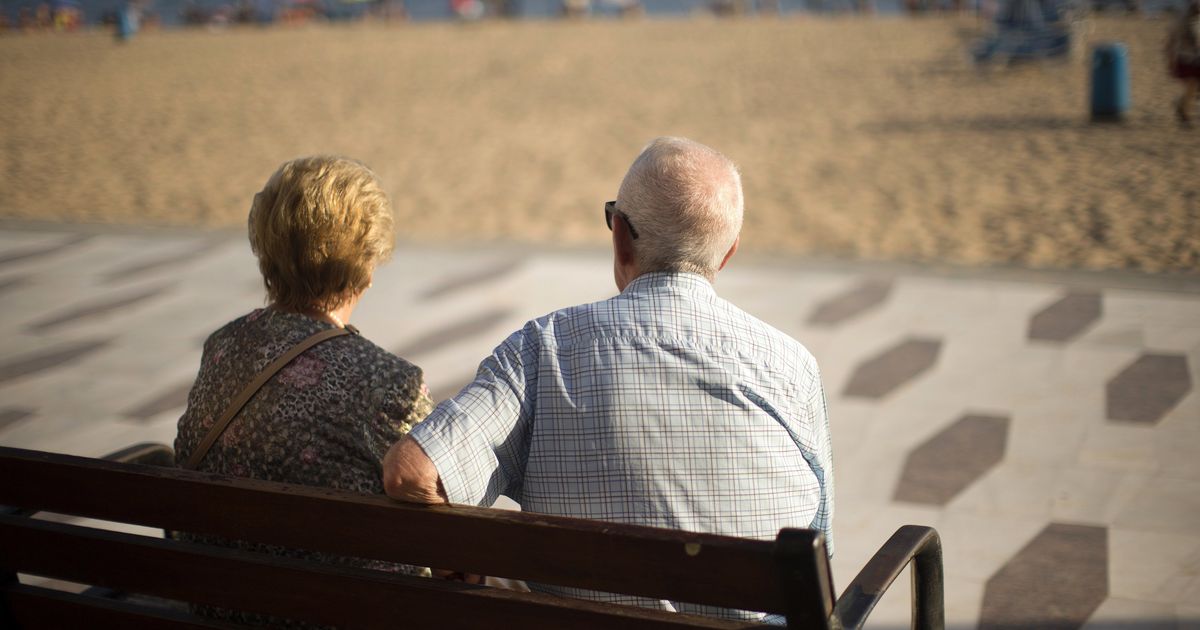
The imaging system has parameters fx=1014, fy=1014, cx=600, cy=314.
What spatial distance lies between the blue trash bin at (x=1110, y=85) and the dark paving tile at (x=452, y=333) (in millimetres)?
8307

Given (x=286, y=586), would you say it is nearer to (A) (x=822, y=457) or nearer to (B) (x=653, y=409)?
(B) (x=653, y=409)

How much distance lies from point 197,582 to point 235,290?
17.4 feet

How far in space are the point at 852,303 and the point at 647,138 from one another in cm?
634

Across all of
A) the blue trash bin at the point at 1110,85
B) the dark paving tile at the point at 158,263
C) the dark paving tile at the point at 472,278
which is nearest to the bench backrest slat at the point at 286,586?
the dark paving tile at the point at 472,278

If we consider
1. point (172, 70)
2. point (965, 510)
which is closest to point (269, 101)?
point (172, 70)

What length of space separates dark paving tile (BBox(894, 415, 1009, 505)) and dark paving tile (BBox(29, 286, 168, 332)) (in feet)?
16.2

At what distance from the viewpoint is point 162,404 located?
16.0 ft

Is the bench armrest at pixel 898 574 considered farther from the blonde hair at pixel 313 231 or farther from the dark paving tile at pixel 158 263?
the dark paving tile at pixel 158 263

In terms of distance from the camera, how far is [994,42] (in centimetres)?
1639

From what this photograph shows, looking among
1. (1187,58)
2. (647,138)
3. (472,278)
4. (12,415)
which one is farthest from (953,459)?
(1187,58)

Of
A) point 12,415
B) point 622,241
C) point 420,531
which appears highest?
point 622,241

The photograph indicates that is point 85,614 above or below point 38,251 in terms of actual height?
above

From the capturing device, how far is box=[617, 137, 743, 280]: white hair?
5.99 feet

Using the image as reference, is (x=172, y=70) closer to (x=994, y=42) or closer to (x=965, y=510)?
(x=994, y=42)
